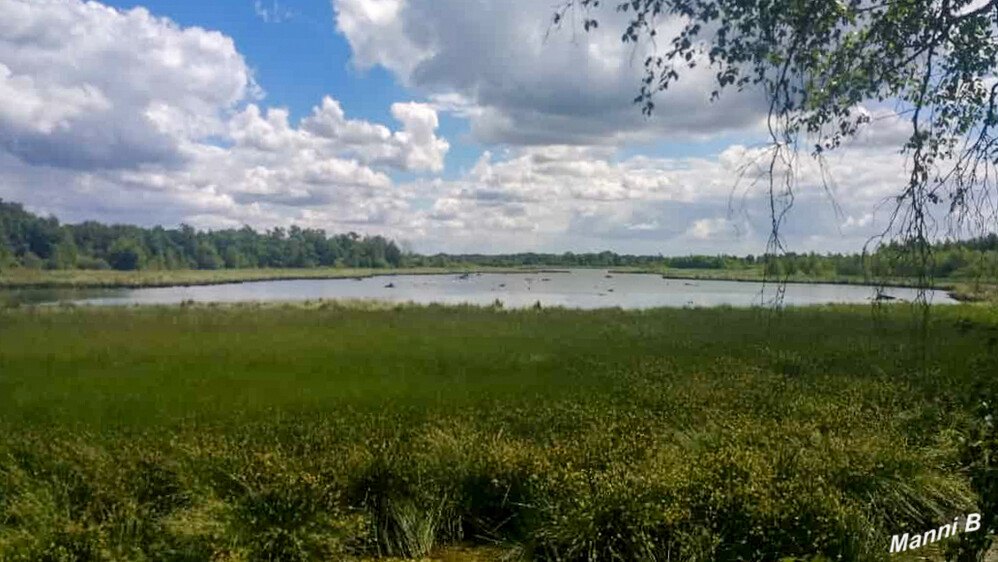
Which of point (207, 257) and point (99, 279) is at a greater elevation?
point (207, 257)

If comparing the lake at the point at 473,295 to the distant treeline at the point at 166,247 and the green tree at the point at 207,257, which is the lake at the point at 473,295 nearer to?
the distant treeline at the point at 166,247

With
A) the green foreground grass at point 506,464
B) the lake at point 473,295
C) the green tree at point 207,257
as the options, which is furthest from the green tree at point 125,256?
the green foreground grass at point 506,464

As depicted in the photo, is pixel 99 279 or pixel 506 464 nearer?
pixel 506 464

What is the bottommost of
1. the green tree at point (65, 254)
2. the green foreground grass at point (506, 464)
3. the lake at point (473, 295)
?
the lake at point (473, 295)

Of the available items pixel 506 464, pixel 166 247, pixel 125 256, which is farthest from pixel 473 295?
pixel 166 247

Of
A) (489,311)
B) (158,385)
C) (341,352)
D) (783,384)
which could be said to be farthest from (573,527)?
(489,311)

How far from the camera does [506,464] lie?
17.6ft

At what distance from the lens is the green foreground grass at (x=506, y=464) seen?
4.24 metres

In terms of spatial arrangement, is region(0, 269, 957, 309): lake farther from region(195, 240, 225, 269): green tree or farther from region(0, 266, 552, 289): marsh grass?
region(195, 240, 225, 269): green tree

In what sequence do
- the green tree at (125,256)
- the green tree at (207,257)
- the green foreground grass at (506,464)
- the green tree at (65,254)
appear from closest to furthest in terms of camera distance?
the green foreground grass at (506,464)
the green tree at (65,254)
the green tree at (125,256)
the green tree at (207,257)

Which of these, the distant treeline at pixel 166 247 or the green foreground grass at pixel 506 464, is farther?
the distant treeline at pixel 166 247

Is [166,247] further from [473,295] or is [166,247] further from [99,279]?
[473,295]

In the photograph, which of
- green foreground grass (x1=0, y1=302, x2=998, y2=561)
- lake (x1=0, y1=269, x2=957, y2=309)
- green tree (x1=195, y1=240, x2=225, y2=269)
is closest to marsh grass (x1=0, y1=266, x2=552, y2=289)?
lake (x1=0, y1=269, x2=957, y2=309)

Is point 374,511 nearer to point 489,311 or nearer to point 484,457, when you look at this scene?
point 484,457
